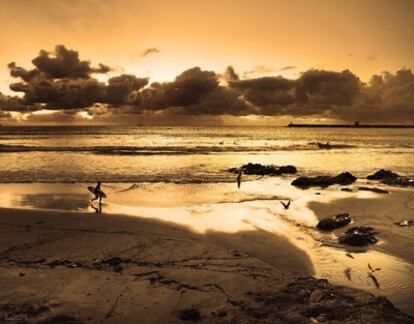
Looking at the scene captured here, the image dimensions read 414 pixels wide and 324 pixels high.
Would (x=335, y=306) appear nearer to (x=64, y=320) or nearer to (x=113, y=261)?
(x=64, y=320)

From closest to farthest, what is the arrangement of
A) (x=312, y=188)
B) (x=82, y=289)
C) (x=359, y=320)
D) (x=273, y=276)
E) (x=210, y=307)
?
1. (x=359, y=320)
2. (x=210, y=307)
3. (x=82, y=289)
4. (x=273, y=276)
5. (x=312, y=188)

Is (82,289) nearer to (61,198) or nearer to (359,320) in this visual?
(359,320)

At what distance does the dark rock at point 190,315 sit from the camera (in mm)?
7009

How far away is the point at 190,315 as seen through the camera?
7094mm

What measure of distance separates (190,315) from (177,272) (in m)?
2.22

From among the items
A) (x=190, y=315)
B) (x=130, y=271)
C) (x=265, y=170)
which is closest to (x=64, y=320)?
(x=190, y=315)

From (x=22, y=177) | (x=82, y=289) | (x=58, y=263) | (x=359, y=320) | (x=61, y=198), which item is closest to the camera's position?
(x=359, y=320)

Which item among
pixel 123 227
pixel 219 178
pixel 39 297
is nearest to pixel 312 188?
pixel 219 178

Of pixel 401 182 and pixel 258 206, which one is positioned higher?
pixel 401 182

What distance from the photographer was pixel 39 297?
25.2 ft

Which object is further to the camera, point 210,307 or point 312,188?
point 312,188

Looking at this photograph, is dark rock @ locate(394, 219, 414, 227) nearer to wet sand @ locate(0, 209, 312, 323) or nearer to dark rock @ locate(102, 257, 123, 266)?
wet sand @ locate(0, 209, 312, 323)

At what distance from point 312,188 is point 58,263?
18.7m

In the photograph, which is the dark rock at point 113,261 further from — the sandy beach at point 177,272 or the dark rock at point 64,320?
the dark rock at point 64,320
